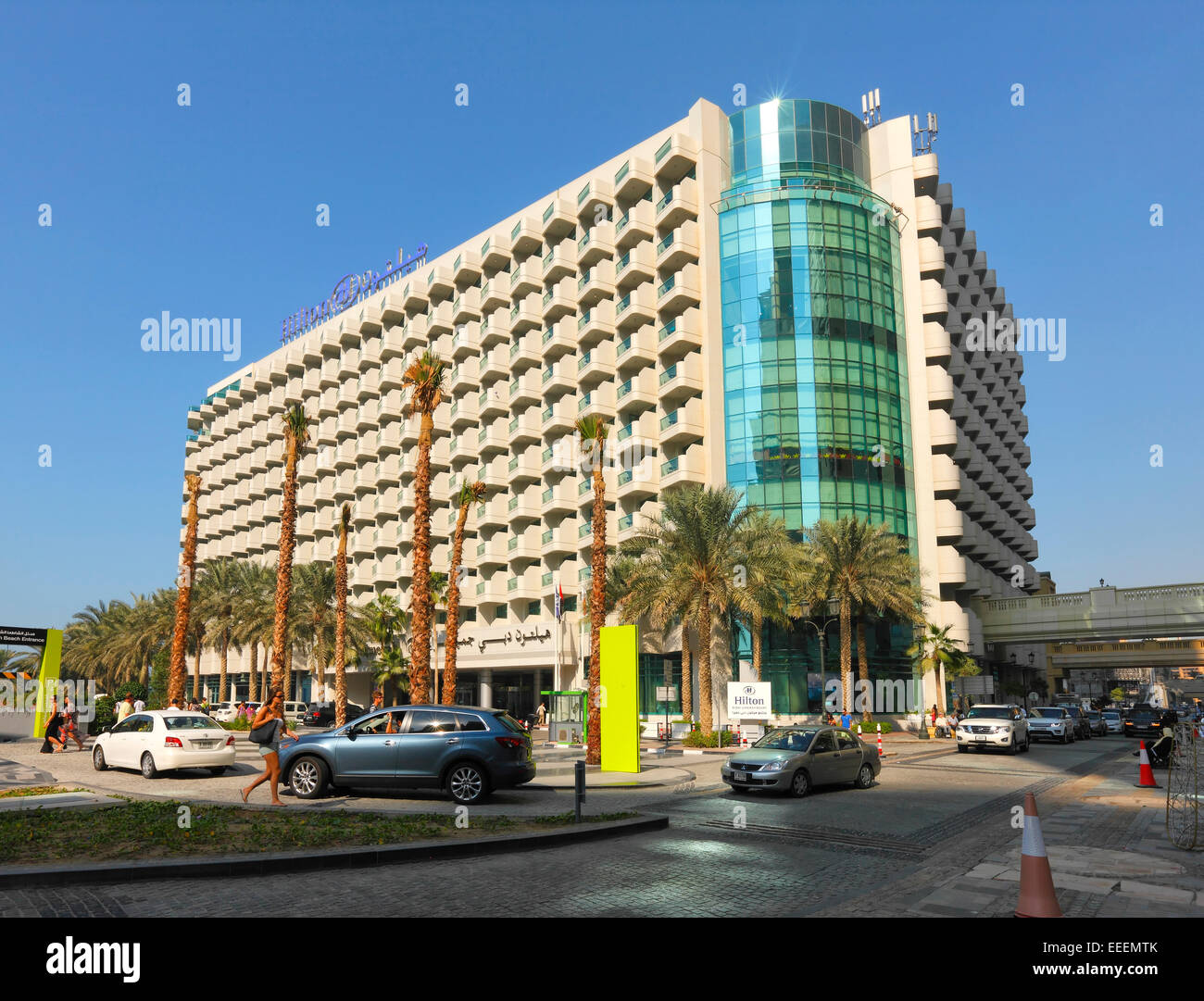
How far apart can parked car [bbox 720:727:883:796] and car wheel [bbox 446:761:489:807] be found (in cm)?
546

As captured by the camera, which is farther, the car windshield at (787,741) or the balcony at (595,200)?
the balcony at (595,200)

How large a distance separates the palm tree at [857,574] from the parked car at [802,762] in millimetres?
23135

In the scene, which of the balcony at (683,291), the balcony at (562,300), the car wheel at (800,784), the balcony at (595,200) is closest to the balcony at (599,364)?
the balcony at (562,300)

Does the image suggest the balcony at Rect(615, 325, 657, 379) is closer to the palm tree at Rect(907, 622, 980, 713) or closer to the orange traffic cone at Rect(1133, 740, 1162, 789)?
the palm tree at Rect(907, 622, 980, 713)

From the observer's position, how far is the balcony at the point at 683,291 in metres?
51.4

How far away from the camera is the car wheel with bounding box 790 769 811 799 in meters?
17.4

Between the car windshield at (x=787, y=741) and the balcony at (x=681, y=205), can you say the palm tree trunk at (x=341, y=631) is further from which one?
the car windshield at (x=787, y=741)

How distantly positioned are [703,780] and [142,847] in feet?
47.0

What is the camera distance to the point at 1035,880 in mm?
7391

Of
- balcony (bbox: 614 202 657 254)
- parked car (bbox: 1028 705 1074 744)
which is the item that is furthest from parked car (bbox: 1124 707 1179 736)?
balcony (bbox: 614 202 657 254)

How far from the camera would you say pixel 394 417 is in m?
74.7

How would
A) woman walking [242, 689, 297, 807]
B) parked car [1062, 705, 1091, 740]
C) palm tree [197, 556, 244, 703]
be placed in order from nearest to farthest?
woman walking [242, 689, 297, 807]
parked car [1062, 705, 1091, 740]
palm tree [197, 556, 244, 703]
